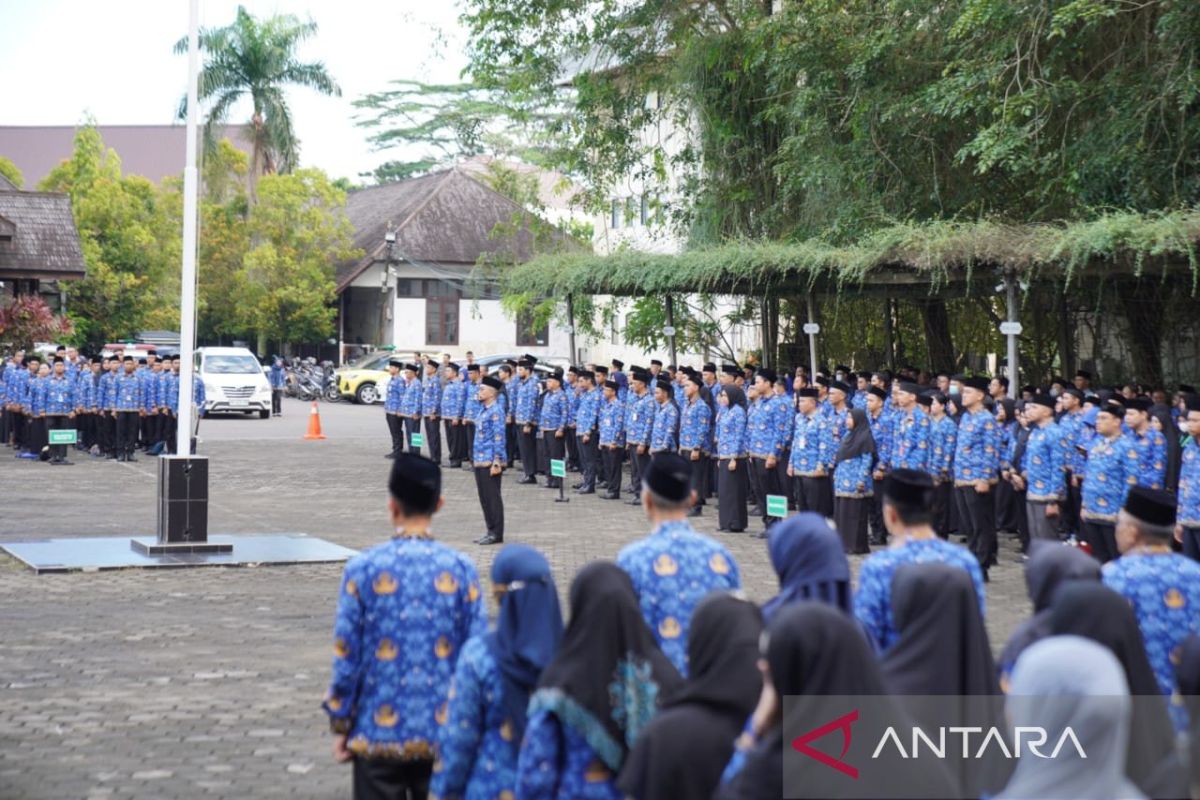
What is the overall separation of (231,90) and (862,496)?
43.6 m

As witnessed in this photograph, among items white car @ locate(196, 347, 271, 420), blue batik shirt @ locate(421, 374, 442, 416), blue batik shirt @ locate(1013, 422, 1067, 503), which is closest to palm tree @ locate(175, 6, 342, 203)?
white car @ locate(196, 347, 271, 420)

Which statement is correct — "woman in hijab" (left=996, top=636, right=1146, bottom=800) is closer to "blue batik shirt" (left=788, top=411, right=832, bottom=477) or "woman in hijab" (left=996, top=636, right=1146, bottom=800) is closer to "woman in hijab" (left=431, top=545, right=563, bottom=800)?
"woman in hijab" (left=431, top=545, right=563, bottom=800)

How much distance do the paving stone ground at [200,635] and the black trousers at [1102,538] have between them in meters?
0.78

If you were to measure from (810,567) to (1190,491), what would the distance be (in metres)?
8.15

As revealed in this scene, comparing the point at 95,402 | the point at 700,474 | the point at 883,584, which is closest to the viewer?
the point at 883,584

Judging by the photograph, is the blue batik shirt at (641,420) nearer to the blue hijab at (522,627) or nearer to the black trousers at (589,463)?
the black trousers at (589,463)

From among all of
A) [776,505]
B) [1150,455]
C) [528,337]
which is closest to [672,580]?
[1150,455]

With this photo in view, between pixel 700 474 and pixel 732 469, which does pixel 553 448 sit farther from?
pixel 732 469

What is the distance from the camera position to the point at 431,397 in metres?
27.1

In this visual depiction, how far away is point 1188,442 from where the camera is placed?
12.5 meters

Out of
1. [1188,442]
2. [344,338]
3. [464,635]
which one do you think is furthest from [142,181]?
[464,635]

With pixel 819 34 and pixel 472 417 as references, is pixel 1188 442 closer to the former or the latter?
pixel 819 34

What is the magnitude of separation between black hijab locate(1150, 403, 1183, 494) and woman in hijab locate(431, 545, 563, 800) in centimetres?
1036

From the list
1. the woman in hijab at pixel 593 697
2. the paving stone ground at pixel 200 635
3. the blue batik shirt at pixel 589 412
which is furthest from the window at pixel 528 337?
the woman in hijab at pixel 593 697
